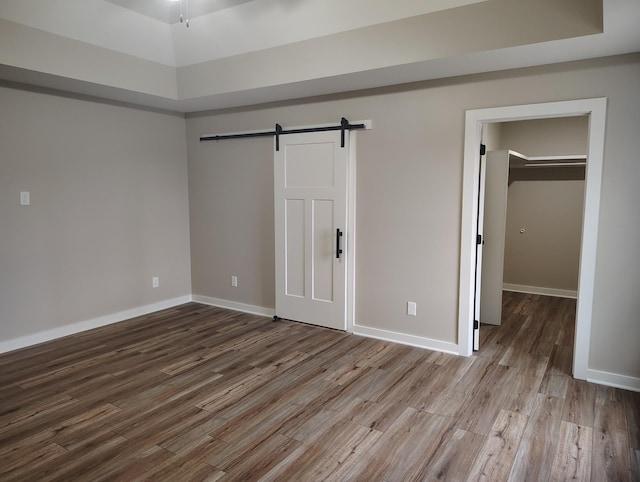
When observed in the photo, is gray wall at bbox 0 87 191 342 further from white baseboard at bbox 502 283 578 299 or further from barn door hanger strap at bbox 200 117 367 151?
white baseboard at bbox 502 283 578 299

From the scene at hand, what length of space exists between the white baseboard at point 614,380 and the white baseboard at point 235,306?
3148mm

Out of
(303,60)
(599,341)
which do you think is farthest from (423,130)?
(599,341)

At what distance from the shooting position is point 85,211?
444 centimetres

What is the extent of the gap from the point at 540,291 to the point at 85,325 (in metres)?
5.84

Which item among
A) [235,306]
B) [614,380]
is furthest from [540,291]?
[235,306]

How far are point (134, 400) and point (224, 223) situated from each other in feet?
8.62

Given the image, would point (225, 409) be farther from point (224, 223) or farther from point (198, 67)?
point (198, 67)

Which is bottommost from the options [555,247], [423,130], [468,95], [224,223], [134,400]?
[134,400]

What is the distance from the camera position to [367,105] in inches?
162

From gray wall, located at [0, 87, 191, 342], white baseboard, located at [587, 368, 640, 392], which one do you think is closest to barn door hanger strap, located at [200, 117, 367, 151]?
gray wall, located at [0, 87, 191, 342]

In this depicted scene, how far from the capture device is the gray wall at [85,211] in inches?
154

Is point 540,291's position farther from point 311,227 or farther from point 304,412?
point 304,412

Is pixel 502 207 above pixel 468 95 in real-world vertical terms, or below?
below

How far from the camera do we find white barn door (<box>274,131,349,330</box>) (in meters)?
4.33
